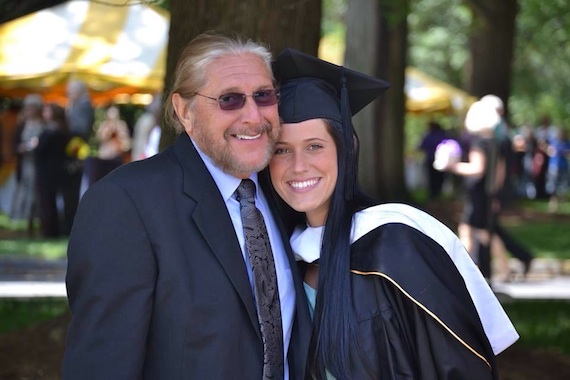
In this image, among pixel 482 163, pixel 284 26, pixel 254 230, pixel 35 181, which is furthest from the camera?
pixel 35 181

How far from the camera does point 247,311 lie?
3.18m

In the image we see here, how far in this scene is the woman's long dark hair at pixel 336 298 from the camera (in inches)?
128

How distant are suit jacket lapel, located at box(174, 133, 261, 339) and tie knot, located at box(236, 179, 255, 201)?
13 centimetres

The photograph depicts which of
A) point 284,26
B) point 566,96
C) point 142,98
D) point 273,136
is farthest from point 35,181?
point 566,96

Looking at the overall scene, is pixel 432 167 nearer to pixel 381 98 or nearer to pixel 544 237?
pixel 544 237

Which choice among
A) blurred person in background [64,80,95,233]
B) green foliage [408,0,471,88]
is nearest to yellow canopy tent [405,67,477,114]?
green foliage [408,0,471,88]

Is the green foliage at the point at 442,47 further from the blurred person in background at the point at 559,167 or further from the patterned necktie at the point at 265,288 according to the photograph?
the patterned necktie at the point at 265,288

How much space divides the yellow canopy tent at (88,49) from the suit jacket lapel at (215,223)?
42.8ft

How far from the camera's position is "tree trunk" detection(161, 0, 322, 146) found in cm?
525

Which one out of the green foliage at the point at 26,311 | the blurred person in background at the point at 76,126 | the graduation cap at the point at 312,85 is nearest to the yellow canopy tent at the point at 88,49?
the blurred person in background at the point at 76,126

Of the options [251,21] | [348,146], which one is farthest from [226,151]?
[251,21]

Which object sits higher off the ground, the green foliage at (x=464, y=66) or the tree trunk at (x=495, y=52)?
the green foliage at (x=464, y=66)

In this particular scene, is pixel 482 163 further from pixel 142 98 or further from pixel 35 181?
pixel 142 98

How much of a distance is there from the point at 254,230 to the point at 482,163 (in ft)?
24.8
